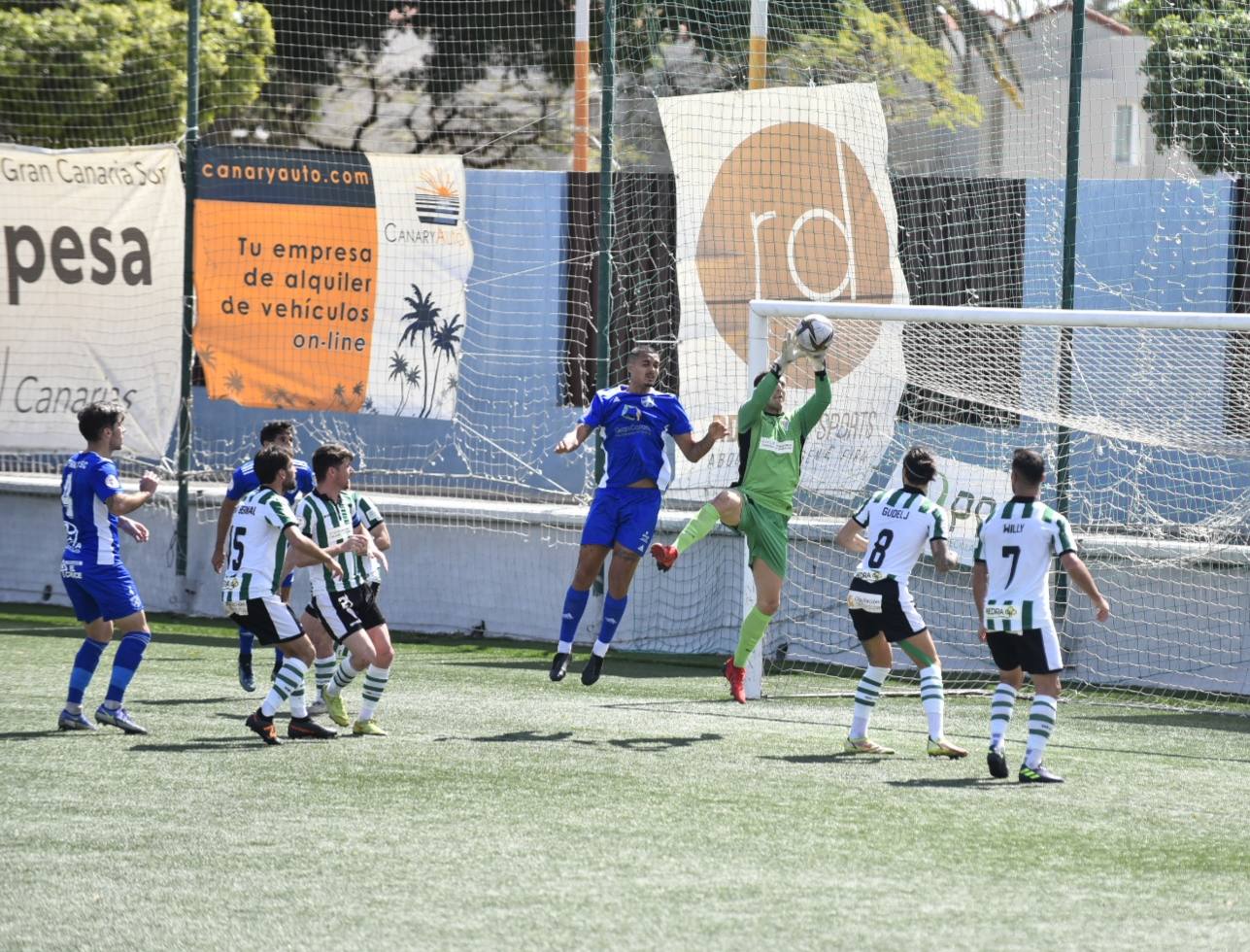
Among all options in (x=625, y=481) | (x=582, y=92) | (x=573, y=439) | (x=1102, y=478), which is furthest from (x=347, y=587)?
(x=582, y=92)

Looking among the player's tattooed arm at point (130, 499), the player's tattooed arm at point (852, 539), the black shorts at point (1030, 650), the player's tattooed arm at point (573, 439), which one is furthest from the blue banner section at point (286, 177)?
the black shorts at point (1030, 650)

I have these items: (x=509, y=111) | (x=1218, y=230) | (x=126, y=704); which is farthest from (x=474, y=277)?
(x=126, y=704)

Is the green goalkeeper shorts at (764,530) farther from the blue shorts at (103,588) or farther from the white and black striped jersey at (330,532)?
the blue shorts at (103,588)

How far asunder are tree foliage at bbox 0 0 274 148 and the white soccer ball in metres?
11.7

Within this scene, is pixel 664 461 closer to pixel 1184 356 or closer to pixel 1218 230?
pixel 1184 356

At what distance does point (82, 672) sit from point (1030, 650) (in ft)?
15.4

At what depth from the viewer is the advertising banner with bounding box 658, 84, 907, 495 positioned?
12055mm

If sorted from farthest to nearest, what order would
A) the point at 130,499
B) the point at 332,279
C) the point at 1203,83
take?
the point at 332,279
the point at 1203,83
the point at 130,499

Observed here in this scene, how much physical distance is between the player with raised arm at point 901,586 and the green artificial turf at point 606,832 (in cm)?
23

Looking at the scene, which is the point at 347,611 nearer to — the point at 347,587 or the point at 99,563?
the point at 347,587

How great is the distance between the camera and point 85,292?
13.8 metres

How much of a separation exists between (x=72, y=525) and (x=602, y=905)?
4387mm

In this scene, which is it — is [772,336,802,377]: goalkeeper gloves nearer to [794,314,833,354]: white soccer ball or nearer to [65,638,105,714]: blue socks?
[794,314,833,354]: white soccer ball

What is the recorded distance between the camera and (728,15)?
50.1ft
